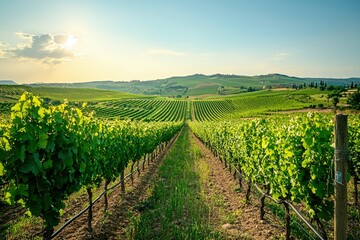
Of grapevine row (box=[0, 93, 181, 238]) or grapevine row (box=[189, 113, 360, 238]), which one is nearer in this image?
grapevine row (box=[0, 93, 181, 238])

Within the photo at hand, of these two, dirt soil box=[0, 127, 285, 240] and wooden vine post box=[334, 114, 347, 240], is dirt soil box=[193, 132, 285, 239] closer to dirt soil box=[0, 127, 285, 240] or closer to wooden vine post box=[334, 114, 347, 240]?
dirt soil box=[0, 127, 285, 240]

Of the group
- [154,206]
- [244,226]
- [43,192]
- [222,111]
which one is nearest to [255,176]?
[244,226]

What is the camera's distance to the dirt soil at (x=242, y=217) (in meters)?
8.51

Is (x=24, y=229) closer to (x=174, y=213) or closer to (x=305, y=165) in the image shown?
(x=174, y=213)

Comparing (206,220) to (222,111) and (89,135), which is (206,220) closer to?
(89,135)

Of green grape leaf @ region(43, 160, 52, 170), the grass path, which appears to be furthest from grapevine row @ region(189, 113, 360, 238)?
green grape leaf @ region(43, 160, 52, 170)

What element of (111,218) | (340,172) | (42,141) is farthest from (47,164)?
(340,172)

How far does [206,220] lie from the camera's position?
9703 millimetres

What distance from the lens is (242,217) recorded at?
10.1 meters

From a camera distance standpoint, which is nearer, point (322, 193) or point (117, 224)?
point (322, 193)

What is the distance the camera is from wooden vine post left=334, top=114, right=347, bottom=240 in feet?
14.2

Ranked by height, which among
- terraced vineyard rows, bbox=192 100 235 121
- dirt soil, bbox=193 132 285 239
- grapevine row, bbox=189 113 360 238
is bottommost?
terraced vineyard rows, bbox=192 100 235 121

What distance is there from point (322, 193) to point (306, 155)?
924mm

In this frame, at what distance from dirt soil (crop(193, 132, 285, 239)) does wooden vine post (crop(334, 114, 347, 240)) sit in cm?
419
